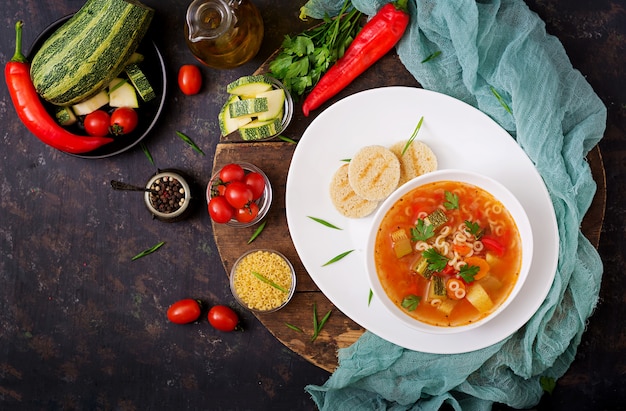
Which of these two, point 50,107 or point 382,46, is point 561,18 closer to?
point 382,46

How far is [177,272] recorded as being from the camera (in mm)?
3924

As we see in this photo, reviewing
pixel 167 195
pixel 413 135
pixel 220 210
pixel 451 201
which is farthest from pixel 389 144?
pixel 167 195

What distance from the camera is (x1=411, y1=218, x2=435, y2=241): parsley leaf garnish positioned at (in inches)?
122

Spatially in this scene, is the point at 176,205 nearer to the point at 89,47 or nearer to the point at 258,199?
the point at 258,199

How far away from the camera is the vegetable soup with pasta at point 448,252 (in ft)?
10.2

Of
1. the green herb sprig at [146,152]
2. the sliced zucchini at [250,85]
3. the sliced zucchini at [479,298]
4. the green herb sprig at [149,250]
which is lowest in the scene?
the green herb sprig at [149,250]

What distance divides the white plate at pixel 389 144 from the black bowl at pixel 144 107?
107 centimetres

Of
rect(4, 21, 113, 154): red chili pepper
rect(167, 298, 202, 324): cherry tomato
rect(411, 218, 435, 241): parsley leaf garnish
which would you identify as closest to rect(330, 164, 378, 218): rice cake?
rect(411, 218, 435, 241): parsley leaf garnish

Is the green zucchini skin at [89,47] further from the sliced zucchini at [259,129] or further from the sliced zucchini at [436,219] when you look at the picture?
the sliced zucchini at [436,219]

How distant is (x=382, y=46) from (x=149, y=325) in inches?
92.5

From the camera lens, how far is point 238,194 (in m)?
3.37

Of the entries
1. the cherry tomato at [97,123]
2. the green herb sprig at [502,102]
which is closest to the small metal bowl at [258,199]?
the cherry tomato at [97,123]

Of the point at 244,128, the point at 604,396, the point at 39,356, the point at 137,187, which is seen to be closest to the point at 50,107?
the point at 137,187

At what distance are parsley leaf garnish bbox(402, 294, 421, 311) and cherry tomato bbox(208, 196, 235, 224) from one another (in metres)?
1.12
